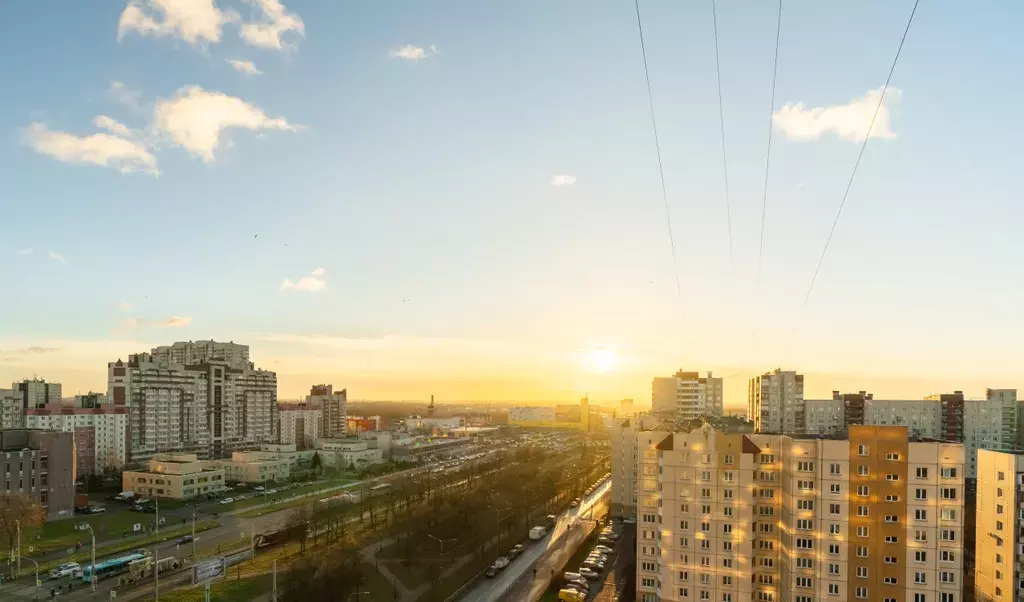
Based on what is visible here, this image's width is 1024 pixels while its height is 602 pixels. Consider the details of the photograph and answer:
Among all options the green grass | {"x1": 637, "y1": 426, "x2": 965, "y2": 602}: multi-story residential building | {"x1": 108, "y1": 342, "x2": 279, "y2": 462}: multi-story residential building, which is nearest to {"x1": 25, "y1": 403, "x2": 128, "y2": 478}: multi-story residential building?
{"x1": 108, "y1": 342, "x2": 279, "y2": 462}: multi-story residential building

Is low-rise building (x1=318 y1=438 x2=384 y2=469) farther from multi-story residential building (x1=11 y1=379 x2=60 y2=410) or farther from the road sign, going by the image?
the road sign

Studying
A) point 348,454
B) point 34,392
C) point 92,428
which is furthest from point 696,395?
point 34,392

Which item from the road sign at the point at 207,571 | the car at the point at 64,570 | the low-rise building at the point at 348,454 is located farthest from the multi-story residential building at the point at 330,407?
the road sign at the point at 207,571

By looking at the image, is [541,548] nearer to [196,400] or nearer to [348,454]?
[348,454]

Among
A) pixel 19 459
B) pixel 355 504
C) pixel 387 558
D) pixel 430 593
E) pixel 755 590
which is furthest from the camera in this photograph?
pixel 355 504

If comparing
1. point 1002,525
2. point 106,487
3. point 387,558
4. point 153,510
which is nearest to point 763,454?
point 1002,525

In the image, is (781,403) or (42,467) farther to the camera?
(781,403)

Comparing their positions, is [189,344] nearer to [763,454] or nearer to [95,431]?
[95,431]

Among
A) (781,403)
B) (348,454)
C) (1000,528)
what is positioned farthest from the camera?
(348,454)
